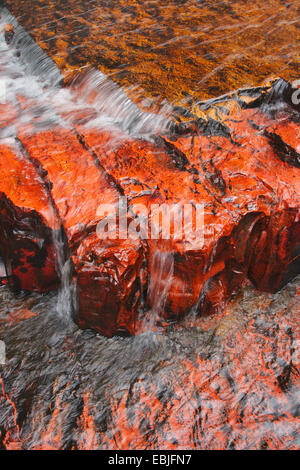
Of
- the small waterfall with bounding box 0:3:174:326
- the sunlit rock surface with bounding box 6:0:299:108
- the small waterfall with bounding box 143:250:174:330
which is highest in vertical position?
the sunlit rock surface with bounding box 6:0:299:108

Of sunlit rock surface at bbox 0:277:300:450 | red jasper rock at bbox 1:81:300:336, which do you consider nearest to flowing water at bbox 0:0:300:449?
sunlit rock surface at bbox 0:277:300:450

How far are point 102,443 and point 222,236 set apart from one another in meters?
1.49

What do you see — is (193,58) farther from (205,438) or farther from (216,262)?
(205,438)

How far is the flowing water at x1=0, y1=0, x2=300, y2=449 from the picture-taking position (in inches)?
83.5

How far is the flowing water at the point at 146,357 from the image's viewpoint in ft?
6.96

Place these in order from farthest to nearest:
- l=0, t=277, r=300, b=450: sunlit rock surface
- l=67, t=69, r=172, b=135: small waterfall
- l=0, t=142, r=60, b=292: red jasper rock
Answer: l=67, t=69, r=172, b=135: small waterfall < l=0, t=142, r=60, b=292: red jasper rock < l=0, t=277, r=300, b=450: sunlit rock surface

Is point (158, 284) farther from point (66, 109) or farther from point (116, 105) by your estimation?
point (66, 109)

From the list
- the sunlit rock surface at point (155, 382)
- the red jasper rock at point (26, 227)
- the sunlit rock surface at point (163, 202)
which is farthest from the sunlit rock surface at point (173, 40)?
the sunlit rock surface at point (155, 382)

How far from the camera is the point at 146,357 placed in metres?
2.46

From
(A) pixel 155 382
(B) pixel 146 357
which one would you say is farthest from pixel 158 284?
(A) pixel 155 382

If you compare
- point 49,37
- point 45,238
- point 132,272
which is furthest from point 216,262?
point 49,37

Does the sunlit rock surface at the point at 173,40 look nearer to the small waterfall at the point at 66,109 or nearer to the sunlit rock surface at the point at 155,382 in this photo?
the small waterfall at the point at 66,109

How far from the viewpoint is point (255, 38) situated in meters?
4.16

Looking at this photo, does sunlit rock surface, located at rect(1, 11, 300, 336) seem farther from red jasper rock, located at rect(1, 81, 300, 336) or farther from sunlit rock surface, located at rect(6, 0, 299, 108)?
sunlit rock surface, located at rect(6, 0, 299, 108)
